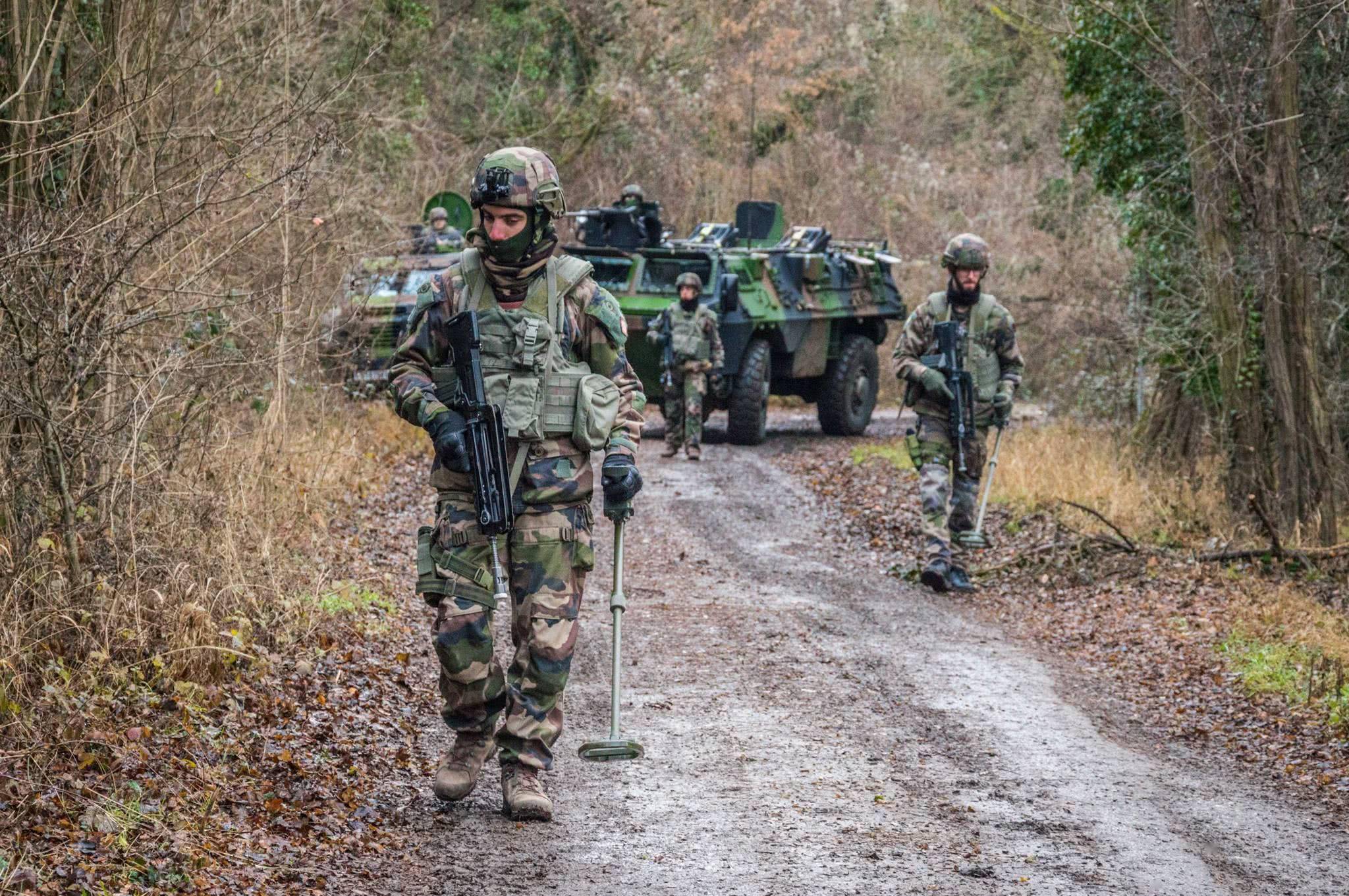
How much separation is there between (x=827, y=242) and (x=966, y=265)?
Result: 32.6ft

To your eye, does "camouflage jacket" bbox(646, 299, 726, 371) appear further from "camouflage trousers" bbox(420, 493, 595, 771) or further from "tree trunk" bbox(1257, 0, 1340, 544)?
"camouflage trousers" bbox(420, 493, 595, 771)

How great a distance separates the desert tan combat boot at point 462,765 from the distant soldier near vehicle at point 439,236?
10820 millimetres

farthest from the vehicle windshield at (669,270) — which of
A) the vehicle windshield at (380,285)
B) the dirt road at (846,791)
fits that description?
the dirt road at (846,791)

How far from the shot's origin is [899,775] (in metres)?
5.93

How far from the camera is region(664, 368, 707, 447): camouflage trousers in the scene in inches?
624

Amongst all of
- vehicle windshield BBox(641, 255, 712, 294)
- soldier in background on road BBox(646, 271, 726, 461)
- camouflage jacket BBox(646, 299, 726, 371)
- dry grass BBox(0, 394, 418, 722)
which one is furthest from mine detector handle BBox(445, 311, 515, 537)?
vehicle windshield BBox(641, 255, 712, 294)

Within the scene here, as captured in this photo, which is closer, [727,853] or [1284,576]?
[727,853]

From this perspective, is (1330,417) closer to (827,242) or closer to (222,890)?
(222,890)

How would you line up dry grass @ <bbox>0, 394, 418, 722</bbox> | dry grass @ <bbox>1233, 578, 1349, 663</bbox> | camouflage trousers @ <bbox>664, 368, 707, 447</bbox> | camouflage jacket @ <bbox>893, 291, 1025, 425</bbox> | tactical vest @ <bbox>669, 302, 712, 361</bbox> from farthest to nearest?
tactical vest @ <bbox>669, 302, 712, 361</bbox> → camouflage trousers @ <bbox>664, 368, 707, 447</bbox> → camouflage jacket @ <bbox>893, 291, 1025, 425</bbox> → dry grass @ <bbox>1233, 578, 1349, 663</bbox> → dry grass @ <bbox>0, 394, 418, 722</bbox>

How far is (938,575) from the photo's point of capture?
32.9 ft

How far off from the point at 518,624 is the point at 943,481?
5.10 metres

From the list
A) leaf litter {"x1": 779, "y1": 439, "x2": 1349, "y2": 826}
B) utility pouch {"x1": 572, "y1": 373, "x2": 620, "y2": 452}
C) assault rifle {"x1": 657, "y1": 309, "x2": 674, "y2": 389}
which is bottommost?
leaf litter {"x1": 779, "y1": 439, "x2": 1349, "y2": 826}

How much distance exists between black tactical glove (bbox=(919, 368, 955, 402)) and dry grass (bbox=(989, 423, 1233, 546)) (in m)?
1.24

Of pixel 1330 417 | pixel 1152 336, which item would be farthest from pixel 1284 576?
pixel 1152 336
